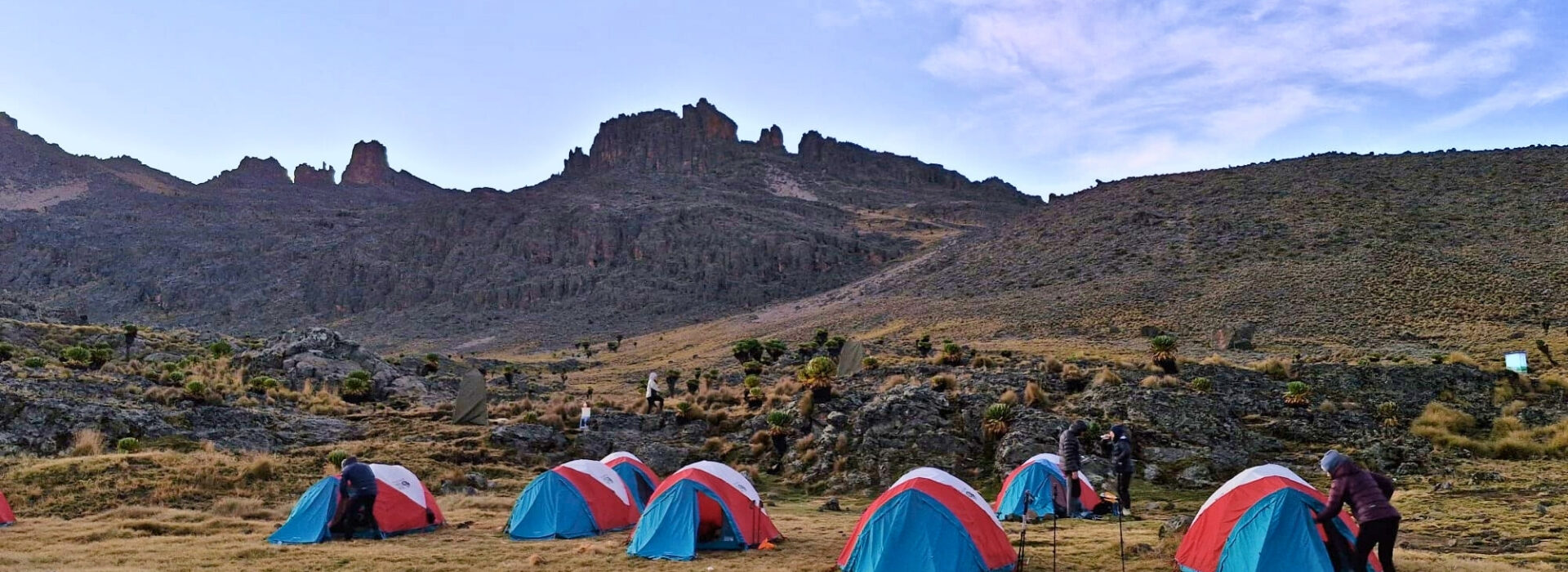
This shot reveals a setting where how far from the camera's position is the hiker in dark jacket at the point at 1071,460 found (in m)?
15.2

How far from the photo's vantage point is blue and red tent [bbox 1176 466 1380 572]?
10.6m

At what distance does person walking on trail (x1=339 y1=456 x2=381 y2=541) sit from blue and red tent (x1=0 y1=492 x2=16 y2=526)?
5.74 m

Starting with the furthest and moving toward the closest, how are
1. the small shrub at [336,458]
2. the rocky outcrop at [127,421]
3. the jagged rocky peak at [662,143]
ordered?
the jagged rocky peak at [662,143]
the rocky outcrop at [127,421]
the small shrub at [336,458]

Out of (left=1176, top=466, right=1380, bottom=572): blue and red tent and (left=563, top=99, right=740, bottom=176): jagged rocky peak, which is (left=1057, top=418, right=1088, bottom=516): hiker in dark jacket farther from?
(left=563, top=99, right=740, bottom=176): jagged rocky peak

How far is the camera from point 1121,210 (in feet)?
261

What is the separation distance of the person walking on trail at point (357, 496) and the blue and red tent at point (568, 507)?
2.19 metres

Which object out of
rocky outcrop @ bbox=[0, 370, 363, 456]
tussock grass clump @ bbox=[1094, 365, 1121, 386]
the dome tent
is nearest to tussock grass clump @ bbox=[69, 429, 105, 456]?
rocky outcrop @ bbox=[0, 370, 363, 456]

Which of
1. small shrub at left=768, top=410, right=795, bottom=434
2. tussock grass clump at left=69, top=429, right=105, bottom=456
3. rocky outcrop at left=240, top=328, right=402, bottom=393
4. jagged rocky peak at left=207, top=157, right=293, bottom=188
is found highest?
jagged rocky peak at left=207, top=157, right=293, bottom=188

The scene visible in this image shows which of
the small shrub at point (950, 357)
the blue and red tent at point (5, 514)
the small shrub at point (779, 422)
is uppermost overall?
the small shrub at point (950, 357)

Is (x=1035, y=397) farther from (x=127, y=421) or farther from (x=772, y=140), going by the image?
(x=772, y=140)

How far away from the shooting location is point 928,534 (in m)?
11.5

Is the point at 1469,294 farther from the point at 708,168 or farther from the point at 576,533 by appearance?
the point at 708,168

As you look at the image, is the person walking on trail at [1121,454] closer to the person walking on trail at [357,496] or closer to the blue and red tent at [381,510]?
the blue and red tent at [381,510]

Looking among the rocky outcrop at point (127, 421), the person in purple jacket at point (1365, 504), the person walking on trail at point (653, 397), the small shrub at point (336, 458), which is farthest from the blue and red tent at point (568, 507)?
the person walking on trail at point (653, 397)
